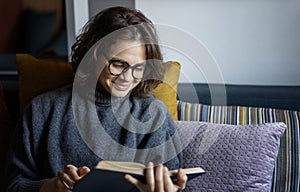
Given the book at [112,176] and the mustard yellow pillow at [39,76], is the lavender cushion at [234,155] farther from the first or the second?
the mustard yellow pillow at [39,76]

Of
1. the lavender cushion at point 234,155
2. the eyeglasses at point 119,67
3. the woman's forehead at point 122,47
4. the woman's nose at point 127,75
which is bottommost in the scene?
the lavender cushion at point 234,155

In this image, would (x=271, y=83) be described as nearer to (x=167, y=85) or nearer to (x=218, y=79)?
(x=218, y=79)

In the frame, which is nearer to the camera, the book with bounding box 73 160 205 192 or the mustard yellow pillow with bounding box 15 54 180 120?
the book with bounding box 73 160 205 192

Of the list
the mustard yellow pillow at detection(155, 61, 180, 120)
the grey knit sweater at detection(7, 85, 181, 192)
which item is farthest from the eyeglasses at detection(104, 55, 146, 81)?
→ the mustard yellow pillow at detection(155, 61, 180, 120)

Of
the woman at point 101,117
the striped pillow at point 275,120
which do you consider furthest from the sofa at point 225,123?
the woman at point 101,117

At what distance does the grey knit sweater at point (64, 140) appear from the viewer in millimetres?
1416

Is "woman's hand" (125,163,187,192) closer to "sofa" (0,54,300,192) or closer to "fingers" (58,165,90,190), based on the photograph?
"fingers" (58,165,90,190)

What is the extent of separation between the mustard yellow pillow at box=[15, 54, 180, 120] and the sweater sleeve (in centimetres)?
23

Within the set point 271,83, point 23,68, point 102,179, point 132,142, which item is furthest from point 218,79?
point 102,179

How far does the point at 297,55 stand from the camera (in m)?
1.82

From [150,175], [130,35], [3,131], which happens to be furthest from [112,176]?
[3,131]

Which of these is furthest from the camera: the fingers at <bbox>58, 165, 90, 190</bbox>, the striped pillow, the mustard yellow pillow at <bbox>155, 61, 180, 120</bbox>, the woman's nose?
the mustard yellow pillow at <bbox>155, 61, 180, 120</bbox>

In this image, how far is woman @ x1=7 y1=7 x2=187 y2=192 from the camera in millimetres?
1396

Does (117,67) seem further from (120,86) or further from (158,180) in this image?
(158,180)
